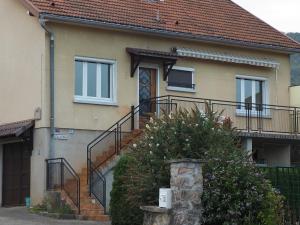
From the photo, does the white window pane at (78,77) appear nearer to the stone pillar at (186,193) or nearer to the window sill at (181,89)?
the window sill at (181,89)

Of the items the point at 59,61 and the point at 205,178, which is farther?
the point at 59,61

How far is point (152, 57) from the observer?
84.6 feet

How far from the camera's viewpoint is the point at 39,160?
2375 centimetres

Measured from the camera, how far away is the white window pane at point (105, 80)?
25.2 metres

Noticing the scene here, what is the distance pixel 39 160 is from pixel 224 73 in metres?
8.54

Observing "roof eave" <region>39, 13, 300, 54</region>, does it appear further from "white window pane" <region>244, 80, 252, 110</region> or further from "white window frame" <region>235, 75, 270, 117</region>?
"white window pane" <region>244, 80, 252, 110</region>

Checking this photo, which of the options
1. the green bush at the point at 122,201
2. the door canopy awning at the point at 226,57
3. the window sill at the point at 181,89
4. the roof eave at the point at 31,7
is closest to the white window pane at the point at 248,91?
the door canopy awning at the point at 226,57

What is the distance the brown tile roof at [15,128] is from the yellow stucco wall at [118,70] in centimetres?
107

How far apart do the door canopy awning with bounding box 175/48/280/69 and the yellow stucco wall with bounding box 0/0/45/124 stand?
534 centimetres

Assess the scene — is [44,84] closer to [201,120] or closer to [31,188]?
[31,188]

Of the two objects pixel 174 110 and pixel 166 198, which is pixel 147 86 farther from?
pixel 166 198

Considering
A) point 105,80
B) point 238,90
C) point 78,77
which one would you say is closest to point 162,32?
point 105,80

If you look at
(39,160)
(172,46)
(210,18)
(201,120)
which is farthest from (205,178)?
(210,18)

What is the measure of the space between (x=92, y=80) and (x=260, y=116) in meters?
7.12
